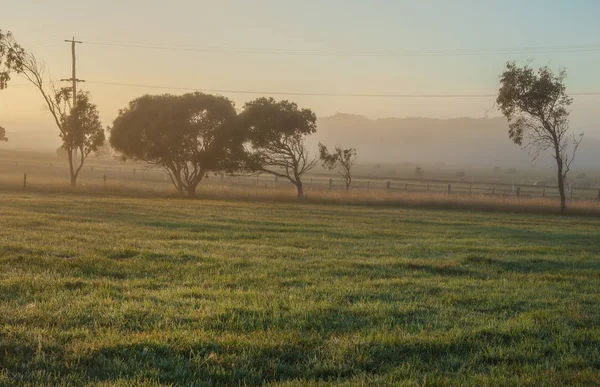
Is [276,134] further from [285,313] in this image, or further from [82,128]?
[285,313]

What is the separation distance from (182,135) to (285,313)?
41713 millimetres

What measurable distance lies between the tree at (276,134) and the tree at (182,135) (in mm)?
1325

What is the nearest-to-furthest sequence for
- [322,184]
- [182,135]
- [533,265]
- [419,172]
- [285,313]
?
1. [285,313]
2. [533,265]
3. [182,135]
4. [322,184]
5. [419,172]

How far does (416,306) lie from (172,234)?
35.3 ft

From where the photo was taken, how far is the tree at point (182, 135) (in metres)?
48.0

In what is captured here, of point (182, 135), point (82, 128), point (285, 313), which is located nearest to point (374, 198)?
point (182, 135)

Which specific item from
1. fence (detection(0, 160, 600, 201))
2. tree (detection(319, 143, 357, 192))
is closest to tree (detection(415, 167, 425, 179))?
fence (detection(0, 160, 600, 201))

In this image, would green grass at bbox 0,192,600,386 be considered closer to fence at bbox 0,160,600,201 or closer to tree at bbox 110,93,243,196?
tree at bbox 110,93,243,196

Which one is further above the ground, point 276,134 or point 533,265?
point 276,134

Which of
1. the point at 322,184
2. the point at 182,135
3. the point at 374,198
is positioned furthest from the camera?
the point at 322,184

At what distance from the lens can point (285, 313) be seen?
8062 millimetres

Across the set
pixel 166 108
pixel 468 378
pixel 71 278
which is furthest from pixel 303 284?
pixel 166 108

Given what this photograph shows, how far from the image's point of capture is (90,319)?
7.43m

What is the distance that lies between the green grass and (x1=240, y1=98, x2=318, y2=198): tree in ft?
104
